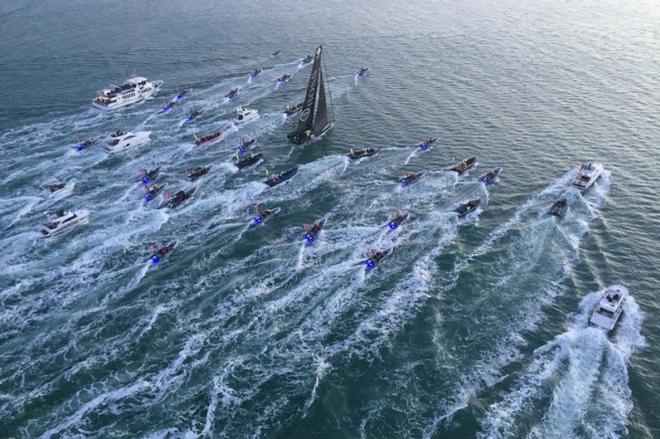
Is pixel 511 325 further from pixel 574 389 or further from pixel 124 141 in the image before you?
pixel 124 141

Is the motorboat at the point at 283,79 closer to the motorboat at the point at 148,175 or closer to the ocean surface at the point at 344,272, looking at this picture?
the ocean surface at the point at 344,272

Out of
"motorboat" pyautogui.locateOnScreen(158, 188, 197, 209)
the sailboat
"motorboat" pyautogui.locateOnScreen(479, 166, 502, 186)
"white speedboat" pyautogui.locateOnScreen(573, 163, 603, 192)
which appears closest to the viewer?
"motorboat" pyautogui.locateOnScreen(158, 188, 197, 209)

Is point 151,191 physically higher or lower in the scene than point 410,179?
lower

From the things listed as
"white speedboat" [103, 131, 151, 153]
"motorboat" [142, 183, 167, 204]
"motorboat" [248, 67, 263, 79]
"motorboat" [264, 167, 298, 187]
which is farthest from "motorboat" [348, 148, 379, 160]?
"motorboat" [248, 67, 263, 79]

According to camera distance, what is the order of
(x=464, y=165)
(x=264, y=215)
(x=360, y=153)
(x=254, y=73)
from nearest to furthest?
1. (x=264, y=215)
2. (x=464, y=165)
3. (x=360, y=153)
4. (x=254, y=73)

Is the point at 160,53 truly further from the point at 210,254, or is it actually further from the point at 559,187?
the point at 559,187

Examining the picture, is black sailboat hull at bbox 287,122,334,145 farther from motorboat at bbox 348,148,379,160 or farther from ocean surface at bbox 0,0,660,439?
motorboat at bbox 348,148,379,160

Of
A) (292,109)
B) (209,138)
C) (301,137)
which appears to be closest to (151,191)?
(209,138)
